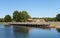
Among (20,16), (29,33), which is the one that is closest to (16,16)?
(20,16)

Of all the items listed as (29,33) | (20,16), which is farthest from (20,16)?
(29,33)

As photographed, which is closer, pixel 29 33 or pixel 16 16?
pixel 29 33

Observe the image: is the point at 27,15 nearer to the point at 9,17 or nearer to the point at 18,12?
the point at 18,12

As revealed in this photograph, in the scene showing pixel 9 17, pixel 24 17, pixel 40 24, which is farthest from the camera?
pixel 9 17

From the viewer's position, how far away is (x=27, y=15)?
580 feet

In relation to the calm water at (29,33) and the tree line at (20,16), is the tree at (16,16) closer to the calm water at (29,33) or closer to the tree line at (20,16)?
the tree line at (20,16)

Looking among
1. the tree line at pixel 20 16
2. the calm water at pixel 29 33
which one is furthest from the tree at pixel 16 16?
the calm water at pixel 29 33

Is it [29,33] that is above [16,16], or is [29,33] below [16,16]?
below

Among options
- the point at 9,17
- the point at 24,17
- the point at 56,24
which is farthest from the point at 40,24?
the point at 9,17

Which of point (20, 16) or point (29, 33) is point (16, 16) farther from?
point (29, 33)

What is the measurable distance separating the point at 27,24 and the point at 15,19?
1875 inches

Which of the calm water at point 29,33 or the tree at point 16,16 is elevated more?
the tree at point 16,16

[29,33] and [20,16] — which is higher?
[20,16]

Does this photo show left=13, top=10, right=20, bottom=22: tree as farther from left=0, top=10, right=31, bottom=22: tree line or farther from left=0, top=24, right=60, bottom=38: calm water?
left=0, top=24, right=60, bottom=38: calm water
